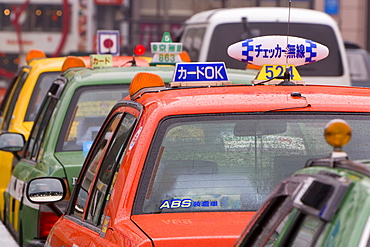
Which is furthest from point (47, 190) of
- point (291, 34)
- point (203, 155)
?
point (291, 34)

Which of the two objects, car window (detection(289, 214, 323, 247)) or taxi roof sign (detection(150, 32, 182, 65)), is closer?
car window (detection(289, 214, 323, 247))

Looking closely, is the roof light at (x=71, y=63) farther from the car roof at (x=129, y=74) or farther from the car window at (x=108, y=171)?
the car window at (x=108, y=171)

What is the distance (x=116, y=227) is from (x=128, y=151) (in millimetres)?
364

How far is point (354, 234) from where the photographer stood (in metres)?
1.97

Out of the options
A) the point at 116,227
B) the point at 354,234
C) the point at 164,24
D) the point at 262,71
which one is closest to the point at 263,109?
the point at 116,227

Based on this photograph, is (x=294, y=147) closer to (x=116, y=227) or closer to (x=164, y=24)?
(x=116, y=227)

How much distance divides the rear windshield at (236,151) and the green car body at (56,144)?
2.17 m

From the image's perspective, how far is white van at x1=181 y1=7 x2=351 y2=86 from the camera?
12.7 meters

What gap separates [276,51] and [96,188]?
111 centimetres

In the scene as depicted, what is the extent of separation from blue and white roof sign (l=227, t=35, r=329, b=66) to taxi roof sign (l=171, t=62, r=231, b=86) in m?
0.36

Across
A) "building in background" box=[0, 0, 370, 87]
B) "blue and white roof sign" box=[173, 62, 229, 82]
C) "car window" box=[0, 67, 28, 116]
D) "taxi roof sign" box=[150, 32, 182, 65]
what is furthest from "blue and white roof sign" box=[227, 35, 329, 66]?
"building in background" box=[0, 0, 370, 87]

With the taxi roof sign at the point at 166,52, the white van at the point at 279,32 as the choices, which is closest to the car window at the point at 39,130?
the taxi roof sign at the point at 166,52

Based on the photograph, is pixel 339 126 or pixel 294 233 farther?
pixel 294 233

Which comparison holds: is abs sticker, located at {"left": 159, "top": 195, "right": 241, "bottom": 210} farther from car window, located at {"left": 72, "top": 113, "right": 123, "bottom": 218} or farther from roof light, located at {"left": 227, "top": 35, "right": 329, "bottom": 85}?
roof light, located at {"left": 227, "top": 35, "right": 329, "bottom": 85}
